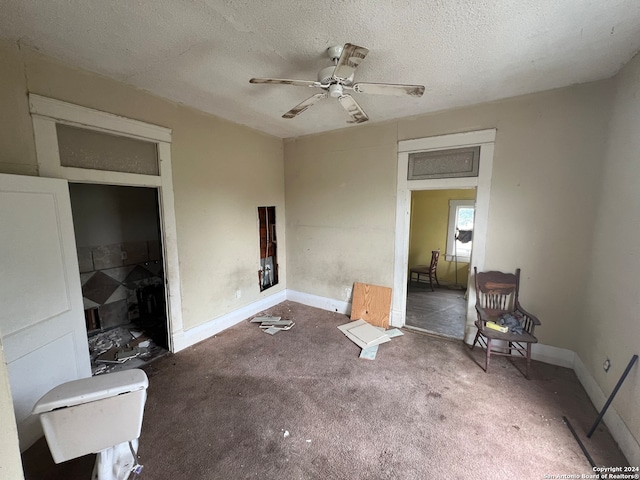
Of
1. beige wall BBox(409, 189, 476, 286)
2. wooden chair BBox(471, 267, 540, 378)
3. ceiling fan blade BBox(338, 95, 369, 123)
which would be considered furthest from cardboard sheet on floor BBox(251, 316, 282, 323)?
beige wall BBox(409, 189, 476, 286)

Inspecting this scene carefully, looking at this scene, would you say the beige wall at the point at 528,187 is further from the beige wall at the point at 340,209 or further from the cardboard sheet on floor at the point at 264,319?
the cardboard sheet on floor at the point at 264,319

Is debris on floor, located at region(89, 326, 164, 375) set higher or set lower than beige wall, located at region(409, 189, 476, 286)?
lower

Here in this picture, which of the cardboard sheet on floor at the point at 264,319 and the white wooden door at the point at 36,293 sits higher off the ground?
the white wooden door at the point at 36,293

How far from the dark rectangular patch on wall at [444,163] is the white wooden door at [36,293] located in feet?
11.5

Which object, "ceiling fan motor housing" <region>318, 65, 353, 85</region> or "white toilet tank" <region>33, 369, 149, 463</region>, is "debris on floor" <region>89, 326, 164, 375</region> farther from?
"ceiling fan motor housing" <region>318, 65, 353, 85</region>

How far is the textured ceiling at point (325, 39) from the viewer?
146cm

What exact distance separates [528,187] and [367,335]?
2.46 metres

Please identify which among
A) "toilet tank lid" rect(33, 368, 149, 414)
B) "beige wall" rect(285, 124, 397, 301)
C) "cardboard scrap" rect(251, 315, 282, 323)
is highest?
"beige wall" rect(285, 124, 397, 301)

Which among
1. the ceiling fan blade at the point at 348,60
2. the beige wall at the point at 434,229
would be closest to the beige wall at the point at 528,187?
the ceiling fan blade at the point at 348,60

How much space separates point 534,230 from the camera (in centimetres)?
268

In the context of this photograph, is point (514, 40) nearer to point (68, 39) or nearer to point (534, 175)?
point (534, 175)

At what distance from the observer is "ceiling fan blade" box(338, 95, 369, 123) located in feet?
6.61

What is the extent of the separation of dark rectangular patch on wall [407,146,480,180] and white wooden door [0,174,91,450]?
3.52 m

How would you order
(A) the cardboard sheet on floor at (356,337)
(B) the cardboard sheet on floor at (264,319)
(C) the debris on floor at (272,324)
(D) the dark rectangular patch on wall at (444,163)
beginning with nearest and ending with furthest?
(D) the dark rectangular patch on wall at (444,163) → (A) the cardboard sheet on floor at (356,337) → (C) the debris on floor at (272,324) → (B) the cardboard sheet on floor at (264,319)
